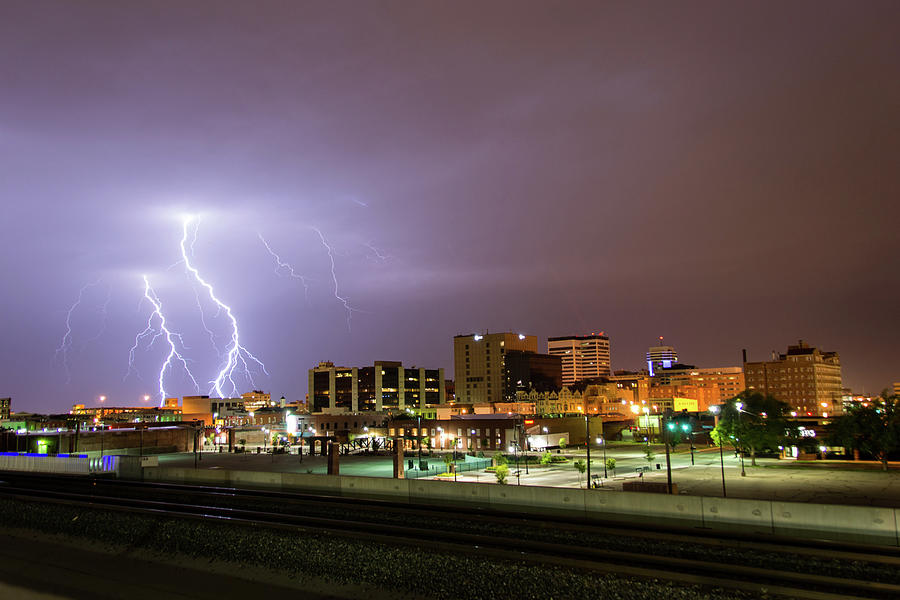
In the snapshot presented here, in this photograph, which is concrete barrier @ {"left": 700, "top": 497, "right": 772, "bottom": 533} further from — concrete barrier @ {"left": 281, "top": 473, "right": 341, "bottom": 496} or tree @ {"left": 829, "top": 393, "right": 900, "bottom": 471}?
tree @ {"left": 829, "top": 393, "right": 900, "bottom": 471}

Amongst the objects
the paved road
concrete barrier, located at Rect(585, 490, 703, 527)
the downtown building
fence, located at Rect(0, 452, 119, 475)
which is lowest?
the paved road

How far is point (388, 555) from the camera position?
19859mm

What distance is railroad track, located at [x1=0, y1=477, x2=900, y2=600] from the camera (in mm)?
16672

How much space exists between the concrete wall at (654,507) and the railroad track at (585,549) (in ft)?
6.07

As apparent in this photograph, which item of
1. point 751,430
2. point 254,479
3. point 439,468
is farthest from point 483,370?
point 254,479

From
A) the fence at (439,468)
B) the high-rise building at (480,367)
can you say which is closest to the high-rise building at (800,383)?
the high-rise building at (480,367)

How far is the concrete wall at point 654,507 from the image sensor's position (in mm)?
21750

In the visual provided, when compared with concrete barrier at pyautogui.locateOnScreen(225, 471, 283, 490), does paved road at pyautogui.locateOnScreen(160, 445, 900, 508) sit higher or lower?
lower

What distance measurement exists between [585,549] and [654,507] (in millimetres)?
6675

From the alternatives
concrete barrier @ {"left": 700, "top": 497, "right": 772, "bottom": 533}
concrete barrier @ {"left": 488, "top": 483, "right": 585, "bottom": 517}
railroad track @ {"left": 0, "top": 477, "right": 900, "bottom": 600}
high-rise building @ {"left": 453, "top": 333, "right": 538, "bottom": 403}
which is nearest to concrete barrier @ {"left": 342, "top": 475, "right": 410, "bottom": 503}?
railroad track @ {"left": 0, "top": 477, "right": 900, "bottom": 600}

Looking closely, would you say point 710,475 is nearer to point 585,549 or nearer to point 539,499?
point 539,499

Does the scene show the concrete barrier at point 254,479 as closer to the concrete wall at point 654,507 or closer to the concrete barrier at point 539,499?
the concrete wall at point 654,507

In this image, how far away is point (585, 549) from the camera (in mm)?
20016

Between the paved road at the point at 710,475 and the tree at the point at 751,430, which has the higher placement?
the tree at the point at 751,430
